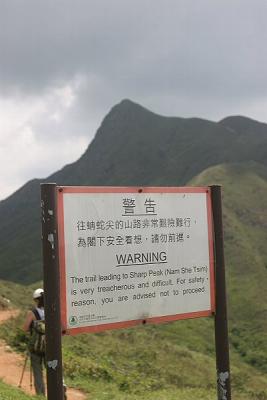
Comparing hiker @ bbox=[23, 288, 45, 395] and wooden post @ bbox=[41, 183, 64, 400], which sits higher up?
wooden post @ bbox=[41, 183, 64, 400]

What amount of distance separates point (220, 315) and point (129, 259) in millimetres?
1418

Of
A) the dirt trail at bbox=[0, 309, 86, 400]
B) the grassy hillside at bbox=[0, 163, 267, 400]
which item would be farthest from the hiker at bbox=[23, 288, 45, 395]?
the grassy hillside at bbox=[0, 163, 267, 400]

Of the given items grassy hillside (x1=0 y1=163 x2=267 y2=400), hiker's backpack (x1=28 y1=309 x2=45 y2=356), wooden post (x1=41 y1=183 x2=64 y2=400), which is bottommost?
grassy hillside (x1=0 y1=163 x2=267 y2=400)

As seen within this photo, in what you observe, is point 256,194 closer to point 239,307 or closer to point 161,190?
point 239,307

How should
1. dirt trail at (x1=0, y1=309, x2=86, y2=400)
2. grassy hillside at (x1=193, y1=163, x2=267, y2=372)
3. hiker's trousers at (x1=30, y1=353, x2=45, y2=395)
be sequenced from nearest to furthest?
hiker's trousers at (x1=30, y1=353, x2=45, y2=395) → dirt trail at (x1=0, y1=309, x2=86, y2=400) → grassy hillside at (x1=193, y1=163, x2=267, y2=372)

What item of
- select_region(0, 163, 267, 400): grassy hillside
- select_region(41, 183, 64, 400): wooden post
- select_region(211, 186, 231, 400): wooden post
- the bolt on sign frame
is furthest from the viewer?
select_region(0, 163, 267, 400): grassy hillside

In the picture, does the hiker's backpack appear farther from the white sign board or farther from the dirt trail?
the white sign board

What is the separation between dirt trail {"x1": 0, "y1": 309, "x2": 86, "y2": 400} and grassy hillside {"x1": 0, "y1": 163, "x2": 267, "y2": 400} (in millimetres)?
462

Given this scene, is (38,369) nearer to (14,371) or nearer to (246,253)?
(14,371)

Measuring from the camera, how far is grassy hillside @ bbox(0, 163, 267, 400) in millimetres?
13750

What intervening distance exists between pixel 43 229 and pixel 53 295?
25.0 inches

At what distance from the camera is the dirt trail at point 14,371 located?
11.5 meters

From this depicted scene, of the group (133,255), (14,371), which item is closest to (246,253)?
(14,371)

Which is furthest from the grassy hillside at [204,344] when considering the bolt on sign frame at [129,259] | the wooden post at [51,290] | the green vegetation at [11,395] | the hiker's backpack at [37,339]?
the wooden post at [51,290]
